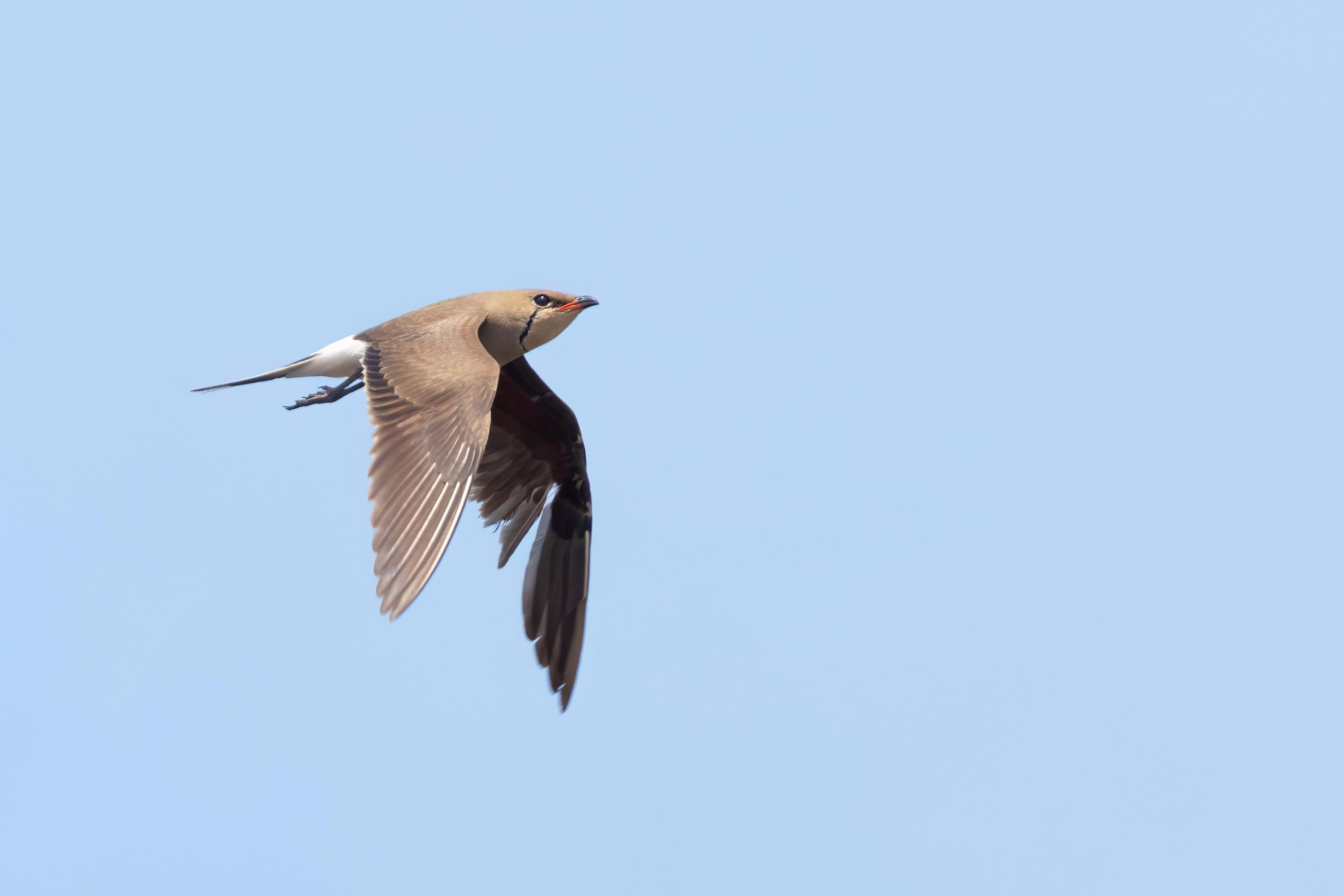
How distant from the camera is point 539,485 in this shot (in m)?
11.3

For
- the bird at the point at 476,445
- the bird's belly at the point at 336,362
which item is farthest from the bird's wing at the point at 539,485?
the bird's belly at the point at 336,362

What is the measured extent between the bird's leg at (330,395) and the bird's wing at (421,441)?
556mm

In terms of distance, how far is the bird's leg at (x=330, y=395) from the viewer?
32.0 ft

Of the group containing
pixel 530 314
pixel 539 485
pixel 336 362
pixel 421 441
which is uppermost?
pixel 530 314

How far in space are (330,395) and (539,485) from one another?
2.21 metres

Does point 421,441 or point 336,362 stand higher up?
point 336,362

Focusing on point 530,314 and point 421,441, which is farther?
point 530,314

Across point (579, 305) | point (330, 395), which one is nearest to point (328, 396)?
point (330, 395)

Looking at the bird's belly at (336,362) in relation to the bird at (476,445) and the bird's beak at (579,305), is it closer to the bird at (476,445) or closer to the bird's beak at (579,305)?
the bird at (476,445)

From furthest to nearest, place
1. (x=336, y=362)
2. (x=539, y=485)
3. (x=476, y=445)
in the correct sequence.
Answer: (x=539, y=485) → (x=336, y=362) → (x=476, y=445)

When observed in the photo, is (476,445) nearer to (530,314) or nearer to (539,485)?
(530,314)

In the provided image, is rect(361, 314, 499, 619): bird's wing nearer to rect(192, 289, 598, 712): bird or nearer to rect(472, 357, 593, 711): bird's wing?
rect(192, 289, 598, 712): bird

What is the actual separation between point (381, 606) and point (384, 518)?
0.67 meters

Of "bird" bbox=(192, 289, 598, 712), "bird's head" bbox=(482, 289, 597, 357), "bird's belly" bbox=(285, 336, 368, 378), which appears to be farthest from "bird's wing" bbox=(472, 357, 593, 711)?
"bird's belly" bbox=(285, 336, 368, 378)
